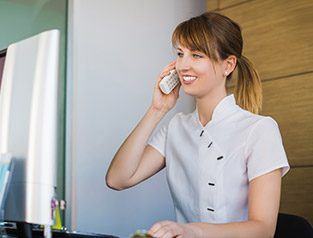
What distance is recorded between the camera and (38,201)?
1248mm

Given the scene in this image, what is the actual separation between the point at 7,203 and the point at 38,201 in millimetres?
134

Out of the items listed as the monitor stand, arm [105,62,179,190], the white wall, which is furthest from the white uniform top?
the white wall

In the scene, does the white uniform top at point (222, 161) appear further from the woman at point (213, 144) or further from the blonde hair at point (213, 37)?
the blonde hair at point (213, 37)

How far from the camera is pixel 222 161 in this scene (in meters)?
1.75

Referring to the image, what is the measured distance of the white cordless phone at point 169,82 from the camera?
6.56 ft

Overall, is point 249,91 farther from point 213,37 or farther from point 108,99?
point 108,99

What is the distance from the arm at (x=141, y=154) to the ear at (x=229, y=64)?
0.23 m

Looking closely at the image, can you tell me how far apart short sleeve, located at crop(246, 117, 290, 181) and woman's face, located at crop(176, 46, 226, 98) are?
0.22 meters

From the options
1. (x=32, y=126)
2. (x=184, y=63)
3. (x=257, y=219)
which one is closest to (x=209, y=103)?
(x=184, y=63)

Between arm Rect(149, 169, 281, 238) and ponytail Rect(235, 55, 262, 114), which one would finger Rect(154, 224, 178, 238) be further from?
ponytail Rect(235, 55, 262, 114)

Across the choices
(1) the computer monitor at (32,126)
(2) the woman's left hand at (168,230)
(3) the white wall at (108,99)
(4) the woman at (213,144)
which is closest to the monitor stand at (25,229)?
(1) the computer monitor at (32,126)

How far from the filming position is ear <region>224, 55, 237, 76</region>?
1.85 m

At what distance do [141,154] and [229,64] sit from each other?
0.47 metres

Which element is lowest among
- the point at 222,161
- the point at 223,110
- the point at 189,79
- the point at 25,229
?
the point at 25,229
